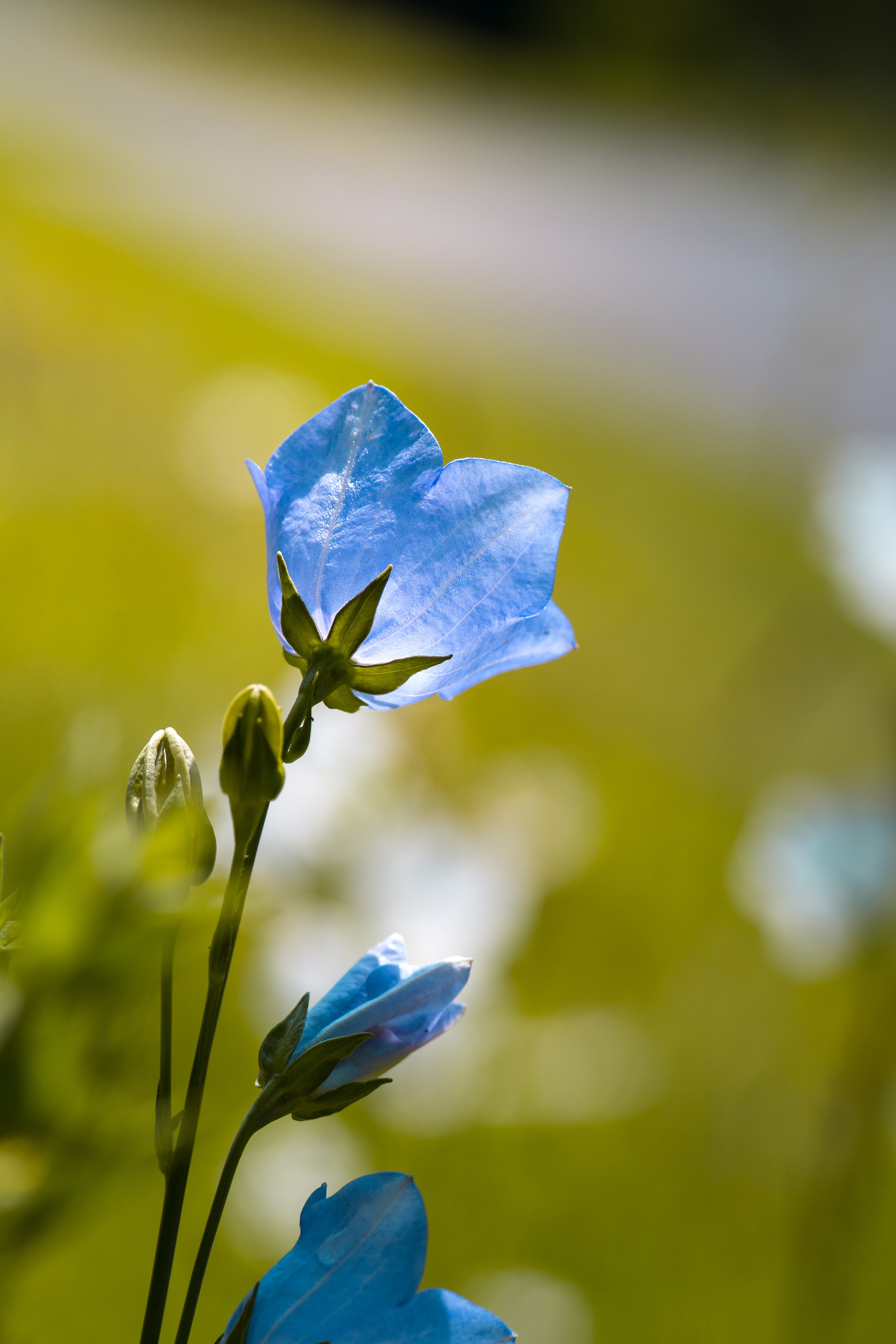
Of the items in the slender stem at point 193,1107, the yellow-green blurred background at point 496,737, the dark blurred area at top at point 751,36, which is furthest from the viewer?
the dark blurred area at top at point 751,36

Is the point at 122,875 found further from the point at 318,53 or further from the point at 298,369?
the point at 318,53

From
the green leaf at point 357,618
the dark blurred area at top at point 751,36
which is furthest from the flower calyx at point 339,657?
the dark blurred area at top at point 751,36

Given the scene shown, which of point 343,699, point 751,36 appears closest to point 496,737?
point 343,699

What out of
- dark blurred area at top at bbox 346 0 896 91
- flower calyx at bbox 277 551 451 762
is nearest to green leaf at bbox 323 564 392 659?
flower calyx at bbox 277 551 451 762

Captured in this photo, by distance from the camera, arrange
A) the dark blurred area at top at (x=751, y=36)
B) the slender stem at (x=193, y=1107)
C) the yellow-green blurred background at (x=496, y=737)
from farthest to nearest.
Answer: the dark blurred area at top at (x=751, y=36)
the yellow-green blurred background at (x=496, y=737)
the slender stem at (x=193, y=1107)

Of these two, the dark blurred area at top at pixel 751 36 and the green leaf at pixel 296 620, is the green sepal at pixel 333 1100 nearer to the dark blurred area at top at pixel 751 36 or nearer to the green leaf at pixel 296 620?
the green leaf at pixel 296 620

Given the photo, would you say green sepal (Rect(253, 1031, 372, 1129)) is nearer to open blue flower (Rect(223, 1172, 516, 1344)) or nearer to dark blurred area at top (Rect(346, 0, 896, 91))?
open blue flower (Rect(223, 1172, 516, 1344))

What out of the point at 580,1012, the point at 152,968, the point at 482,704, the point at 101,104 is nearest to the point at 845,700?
the point at 482,704
